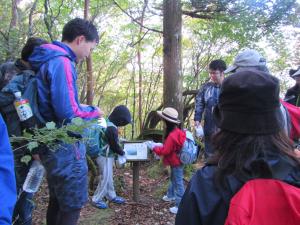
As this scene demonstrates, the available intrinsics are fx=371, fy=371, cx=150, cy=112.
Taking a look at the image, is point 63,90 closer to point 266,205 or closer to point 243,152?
point 243,152

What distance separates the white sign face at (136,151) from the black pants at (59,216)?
2.09 metres

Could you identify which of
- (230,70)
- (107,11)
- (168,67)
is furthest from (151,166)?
(107,11)

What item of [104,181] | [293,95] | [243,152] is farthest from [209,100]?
[243,152]

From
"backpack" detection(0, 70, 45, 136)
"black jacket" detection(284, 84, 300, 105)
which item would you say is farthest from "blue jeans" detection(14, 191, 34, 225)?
"black jacket" detection(284, 84, 300, 105)

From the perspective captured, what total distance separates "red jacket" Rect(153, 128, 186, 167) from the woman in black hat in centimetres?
368

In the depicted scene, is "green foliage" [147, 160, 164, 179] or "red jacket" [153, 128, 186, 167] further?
"green foliage" [147, 160, 164, 179]

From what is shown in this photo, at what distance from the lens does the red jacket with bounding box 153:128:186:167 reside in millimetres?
5126

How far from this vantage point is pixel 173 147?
518cm

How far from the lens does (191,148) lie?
517 cm

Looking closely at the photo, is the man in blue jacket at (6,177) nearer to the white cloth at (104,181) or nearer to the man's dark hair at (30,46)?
the man's dark hair at (30,46)

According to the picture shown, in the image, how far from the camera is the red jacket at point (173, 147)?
16.8 ft

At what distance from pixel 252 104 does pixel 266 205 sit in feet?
1.19

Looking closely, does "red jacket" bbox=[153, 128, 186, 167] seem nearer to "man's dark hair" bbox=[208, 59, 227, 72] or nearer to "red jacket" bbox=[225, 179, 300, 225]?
"man's dark hair" bbox=[208, 59, 227, 72]

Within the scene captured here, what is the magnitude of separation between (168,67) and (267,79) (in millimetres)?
5360
